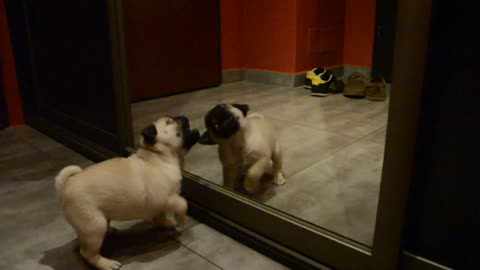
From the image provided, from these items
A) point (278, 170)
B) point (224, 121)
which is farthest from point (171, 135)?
point (278, 170)

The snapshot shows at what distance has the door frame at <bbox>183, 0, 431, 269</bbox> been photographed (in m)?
0.93

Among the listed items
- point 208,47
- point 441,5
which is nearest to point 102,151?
point 441,5

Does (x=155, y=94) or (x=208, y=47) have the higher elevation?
(x=208, y=47)

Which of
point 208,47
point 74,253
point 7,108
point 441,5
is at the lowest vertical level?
point 74,253

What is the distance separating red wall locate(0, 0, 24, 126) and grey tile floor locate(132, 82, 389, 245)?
842 millimetres

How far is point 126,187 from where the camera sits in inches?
52.0

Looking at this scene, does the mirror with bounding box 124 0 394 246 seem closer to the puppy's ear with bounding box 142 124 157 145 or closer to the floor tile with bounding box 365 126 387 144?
the floor tile with bounding box 365 126 387 144

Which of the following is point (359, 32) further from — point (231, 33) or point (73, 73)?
point (73, 73)

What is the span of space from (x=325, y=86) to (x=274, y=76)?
67 centimetres

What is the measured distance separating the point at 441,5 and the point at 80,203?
1.12m

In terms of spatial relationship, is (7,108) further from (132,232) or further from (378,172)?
(378,172)

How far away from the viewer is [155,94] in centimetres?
365

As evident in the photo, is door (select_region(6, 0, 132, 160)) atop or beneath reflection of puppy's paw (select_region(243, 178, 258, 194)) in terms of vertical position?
atop

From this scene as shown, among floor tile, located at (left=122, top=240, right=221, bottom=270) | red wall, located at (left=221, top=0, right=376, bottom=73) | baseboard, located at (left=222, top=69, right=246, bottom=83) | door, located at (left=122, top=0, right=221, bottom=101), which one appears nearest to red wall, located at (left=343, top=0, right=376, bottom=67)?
red wall, located at (left=221, top=0, right=376, bottom=73)
